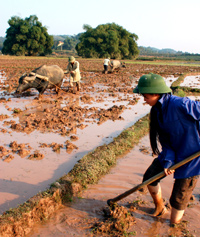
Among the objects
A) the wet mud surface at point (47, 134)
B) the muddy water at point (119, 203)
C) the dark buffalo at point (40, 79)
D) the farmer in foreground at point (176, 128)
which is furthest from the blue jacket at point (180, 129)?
the dark buffalo at point (40, 79)

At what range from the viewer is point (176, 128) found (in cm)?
216

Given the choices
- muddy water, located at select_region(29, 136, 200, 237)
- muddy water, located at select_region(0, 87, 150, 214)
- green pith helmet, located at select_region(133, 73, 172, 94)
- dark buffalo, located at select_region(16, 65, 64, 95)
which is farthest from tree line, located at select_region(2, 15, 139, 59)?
green pith helmet, located at select_region(133, 73, 172, 94)

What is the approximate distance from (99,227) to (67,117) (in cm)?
413

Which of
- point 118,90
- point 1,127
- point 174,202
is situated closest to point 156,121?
point 174,202

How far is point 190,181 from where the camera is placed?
2271 mm

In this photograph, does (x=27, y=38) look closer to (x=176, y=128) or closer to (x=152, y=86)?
(x=152, y=86)

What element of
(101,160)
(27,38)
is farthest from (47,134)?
(27,38)

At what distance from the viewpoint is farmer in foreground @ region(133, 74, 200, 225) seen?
2119mm

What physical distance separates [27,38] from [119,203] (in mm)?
40015

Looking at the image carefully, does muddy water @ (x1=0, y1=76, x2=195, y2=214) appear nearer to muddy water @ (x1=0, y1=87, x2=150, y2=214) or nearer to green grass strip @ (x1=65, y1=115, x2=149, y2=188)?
muddy water @ (x1=0, y1=87, x2=150, y2=214)

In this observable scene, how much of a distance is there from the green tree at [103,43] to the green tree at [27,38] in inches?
217

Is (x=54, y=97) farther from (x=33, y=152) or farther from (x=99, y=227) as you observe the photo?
(x=99, y=227)

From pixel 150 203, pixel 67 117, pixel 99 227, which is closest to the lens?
pixel 99 227

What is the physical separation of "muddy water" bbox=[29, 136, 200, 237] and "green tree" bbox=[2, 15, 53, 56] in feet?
125
